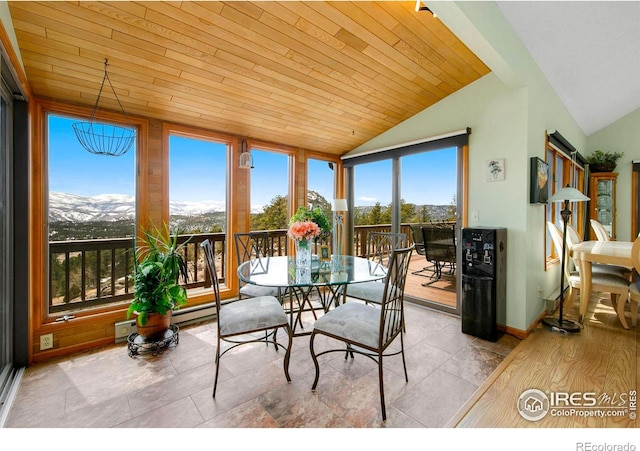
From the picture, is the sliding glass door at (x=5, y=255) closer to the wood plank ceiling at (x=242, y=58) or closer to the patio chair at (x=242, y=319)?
the wood plank ceiling at (x=242, y=58)

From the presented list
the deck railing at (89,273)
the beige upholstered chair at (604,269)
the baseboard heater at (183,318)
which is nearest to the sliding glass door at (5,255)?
the deck railing at (89,273)

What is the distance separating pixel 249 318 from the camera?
2.02 metres

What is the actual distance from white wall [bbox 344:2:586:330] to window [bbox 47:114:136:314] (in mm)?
3525

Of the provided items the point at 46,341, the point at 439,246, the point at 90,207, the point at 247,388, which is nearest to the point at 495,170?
the point at 439,246

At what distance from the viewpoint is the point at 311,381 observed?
2.08 m

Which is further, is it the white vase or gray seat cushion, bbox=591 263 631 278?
gray seat cushion, bbox=591 263 631 278

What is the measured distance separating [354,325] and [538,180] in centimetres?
243

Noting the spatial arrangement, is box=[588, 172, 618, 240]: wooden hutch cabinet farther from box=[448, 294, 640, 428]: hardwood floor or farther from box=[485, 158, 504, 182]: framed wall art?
box=[485, 158, 504, 182]: framed wall art

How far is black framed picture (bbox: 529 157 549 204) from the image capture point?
2.78 meters

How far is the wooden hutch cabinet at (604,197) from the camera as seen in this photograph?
4.99 m

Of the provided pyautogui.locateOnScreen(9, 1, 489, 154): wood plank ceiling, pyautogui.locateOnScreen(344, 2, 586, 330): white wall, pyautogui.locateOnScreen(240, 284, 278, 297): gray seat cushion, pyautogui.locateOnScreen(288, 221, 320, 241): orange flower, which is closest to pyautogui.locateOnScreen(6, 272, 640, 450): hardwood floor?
pyautogui.locateOnScreen(240, 284, 278, 297): gray seat cushion

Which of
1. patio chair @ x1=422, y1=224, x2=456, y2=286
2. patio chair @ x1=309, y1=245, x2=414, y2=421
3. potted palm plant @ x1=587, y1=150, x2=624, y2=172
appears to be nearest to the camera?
patio chair @ x1=309, y1=245, x2=414, y2=421
